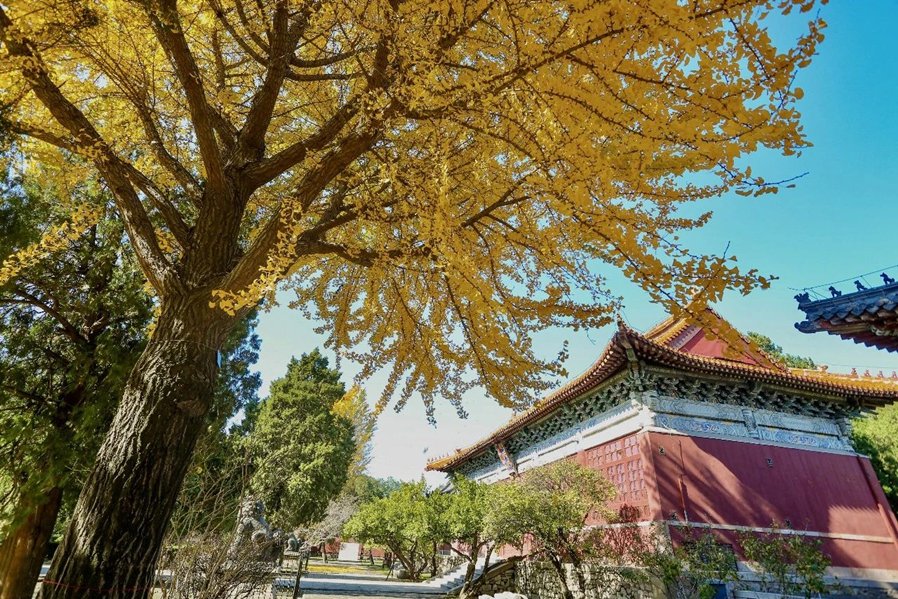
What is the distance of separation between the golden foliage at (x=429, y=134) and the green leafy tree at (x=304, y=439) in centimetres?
1223

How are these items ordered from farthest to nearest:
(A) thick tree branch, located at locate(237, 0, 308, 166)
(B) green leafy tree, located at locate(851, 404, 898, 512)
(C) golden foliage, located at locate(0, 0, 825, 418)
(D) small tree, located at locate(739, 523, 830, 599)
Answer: (B) green leafy tree, located at locate(851, 404, 898, 512), (D) small tree, located at locate(739, 523, 830, 599), (A) thick tree branch, located at locate(237, 0, 308, 166), (C) golden foliage, located at locate(0, 0, 825, 418)

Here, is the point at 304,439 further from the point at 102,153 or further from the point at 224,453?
the point at 102,153

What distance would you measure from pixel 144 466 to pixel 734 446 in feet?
31.3

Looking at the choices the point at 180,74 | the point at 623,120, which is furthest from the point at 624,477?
the point at 180,74

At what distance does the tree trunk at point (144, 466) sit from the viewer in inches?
88.7

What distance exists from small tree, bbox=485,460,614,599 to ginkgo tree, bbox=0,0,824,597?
487 centimetres

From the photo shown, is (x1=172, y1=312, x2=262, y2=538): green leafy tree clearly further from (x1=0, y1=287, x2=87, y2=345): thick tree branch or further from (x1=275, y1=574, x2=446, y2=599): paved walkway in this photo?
(x1=275, y1=574, x2=446, y2=599): paved walkway

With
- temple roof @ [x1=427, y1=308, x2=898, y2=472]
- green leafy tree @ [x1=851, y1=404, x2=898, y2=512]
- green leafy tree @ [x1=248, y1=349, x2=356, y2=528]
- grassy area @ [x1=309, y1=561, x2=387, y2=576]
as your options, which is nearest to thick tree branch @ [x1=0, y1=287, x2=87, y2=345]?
temple roof @ [x1=427, y1=308, x2=898, y2=472]

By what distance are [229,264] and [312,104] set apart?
1799 millimetres

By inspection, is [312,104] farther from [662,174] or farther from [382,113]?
[662,174]

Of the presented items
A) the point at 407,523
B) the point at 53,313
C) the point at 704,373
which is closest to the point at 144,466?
the point at 53,313

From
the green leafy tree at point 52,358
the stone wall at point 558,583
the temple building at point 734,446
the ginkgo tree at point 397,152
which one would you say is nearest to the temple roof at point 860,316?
the ginkgo tree at point 397,152

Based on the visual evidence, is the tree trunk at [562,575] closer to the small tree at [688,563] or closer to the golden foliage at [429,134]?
the small tree at [688,563]

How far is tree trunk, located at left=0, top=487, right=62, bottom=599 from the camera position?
17.4ft
